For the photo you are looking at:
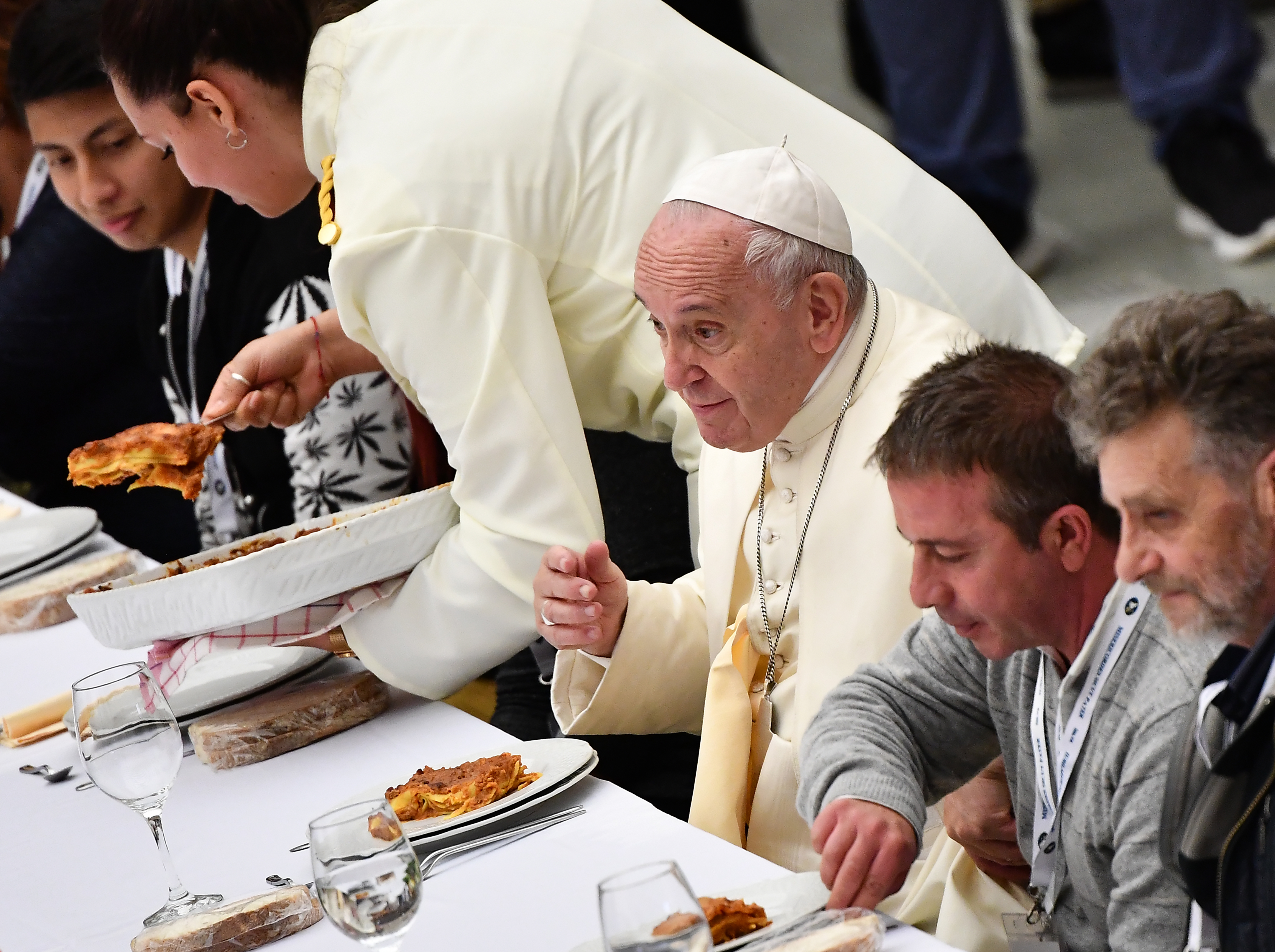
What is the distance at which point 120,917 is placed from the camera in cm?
Answer: 194

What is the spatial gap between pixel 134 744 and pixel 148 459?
2.90ft

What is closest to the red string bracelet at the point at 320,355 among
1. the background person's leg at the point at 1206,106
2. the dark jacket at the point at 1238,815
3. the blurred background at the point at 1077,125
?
the dark jacket at the point at 1238,815

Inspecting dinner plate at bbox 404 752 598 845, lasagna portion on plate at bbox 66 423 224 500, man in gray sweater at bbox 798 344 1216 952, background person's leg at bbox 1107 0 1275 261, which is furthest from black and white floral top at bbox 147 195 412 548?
background person's leg at bbox 1107 0 1275 261

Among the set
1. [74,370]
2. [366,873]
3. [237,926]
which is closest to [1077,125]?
[74,370]

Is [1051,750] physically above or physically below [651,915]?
below

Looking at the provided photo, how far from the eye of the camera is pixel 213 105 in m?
2.56

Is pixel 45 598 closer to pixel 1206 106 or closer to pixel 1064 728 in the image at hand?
pixel 1064 728

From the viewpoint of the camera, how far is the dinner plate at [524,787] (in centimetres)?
195

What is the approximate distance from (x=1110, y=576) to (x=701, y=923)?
0.75 metres

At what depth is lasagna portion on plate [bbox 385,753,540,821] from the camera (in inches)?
78.7

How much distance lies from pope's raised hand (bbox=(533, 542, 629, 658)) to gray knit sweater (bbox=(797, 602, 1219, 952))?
0.43 m

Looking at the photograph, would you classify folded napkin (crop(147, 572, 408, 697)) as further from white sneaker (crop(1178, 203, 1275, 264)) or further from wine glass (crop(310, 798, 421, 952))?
white sneaker (crop(1178, 203, 1275, 264))

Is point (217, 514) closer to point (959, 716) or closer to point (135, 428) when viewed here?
point (135, 428)

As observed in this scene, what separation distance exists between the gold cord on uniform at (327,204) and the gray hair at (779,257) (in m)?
0.58
